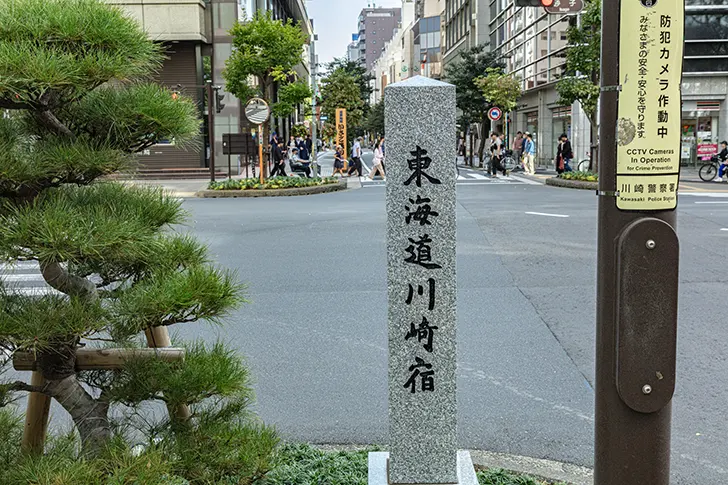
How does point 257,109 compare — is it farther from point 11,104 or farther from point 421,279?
point 11,104

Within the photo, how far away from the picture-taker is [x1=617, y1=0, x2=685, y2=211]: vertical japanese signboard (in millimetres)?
2617

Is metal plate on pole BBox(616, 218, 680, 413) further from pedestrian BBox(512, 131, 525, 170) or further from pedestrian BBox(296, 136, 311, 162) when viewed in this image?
pedestrian BBox(512, 131, 525, 170)

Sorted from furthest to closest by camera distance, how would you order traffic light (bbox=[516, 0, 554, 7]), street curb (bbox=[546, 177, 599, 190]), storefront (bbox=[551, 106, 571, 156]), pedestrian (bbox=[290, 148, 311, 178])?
storefront (bbox=[551, 106, 571, 156]) → pedestrian (bbox=[290, 148, 311, 178]) → street curb (bbox=[546, 177, 599, 190]) → traffic light (bbox=[516, 0, 554, 7])

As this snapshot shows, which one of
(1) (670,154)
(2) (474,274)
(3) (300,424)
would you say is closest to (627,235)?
(1) (670,154)

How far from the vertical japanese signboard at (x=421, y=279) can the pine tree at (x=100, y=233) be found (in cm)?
65

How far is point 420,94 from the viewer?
3.20 m

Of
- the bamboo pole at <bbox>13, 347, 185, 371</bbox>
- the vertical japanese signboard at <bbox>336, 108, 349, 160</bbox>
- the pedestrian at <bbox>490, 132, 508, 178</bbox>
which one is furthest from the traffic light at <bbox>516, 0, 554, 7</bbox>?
the vertical japanese signboard at <bbox>336, 108, 349, 160</bbox>

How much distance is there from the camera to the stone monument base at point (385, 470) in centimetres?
349

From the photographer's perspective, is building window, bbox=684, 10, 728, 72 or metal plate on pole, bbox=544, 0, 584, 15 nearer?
metal plate on pole, bbox=544, 0, 584, 15

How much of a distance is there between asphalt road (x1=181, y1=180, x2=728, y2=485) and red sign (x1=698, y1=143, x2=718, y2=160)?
781 inches

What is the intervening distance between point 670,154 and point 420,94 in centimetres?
102

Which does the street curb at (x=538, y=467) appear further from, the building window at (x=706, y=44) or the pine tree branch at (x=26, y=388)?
the building window at (x=706, y=44)

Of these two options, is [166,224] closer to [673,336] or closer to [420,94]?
[420,94]

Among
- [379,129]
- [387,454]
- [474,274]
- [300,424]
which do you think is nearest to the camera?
[387,454]
